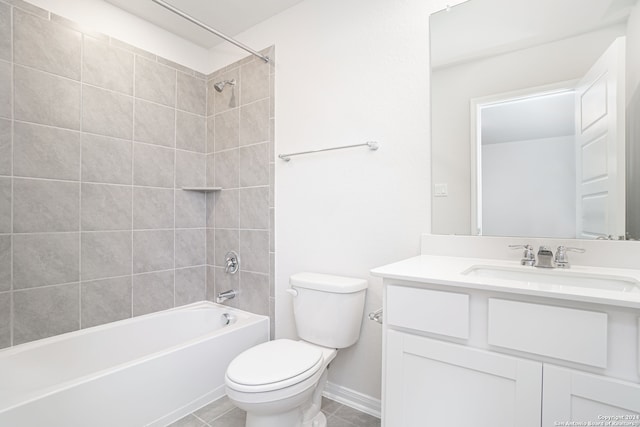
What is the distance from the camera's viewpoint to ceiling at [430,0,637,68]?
115 cm

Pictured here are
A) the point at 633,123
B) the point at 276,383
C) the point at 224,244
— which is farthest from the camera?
the point at 224,244

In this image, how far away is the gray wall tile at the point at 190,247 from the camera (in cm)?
235

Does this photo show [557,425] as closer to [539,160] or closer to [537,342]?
[537,342]

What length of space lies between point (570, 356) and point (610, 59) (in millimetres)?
1090

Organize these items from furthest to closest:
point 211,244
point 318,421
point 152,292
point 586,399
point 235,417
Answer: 1. point 211,244
2. point 152,292
3. point 235,417
4. point 318,421
5. point 586,399

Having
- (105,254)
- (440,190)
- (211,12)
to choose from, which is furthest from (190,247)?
(440,190)

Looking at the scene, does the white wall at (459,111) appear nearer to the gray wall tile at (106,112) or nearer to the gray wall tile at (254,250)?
the gray wall tile at (254,250)

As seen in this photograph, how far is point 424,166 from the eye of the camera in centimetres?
148

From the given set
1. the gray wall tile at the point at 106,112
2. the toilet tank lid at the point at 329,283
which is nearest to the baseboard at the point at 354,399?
the toilet tank lid at the point at 329,283

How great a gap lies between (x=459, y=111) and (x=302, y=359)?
1347mm

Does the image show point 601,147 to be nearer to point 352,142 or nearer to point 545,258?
point 545,258

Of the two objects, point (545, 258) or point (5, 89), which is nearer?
point (545, 258)

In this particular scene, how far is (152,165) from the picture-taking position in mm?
2188

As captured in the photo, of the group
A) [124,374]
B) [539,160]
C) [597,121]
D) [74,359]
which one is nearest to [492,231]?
[539,160]
